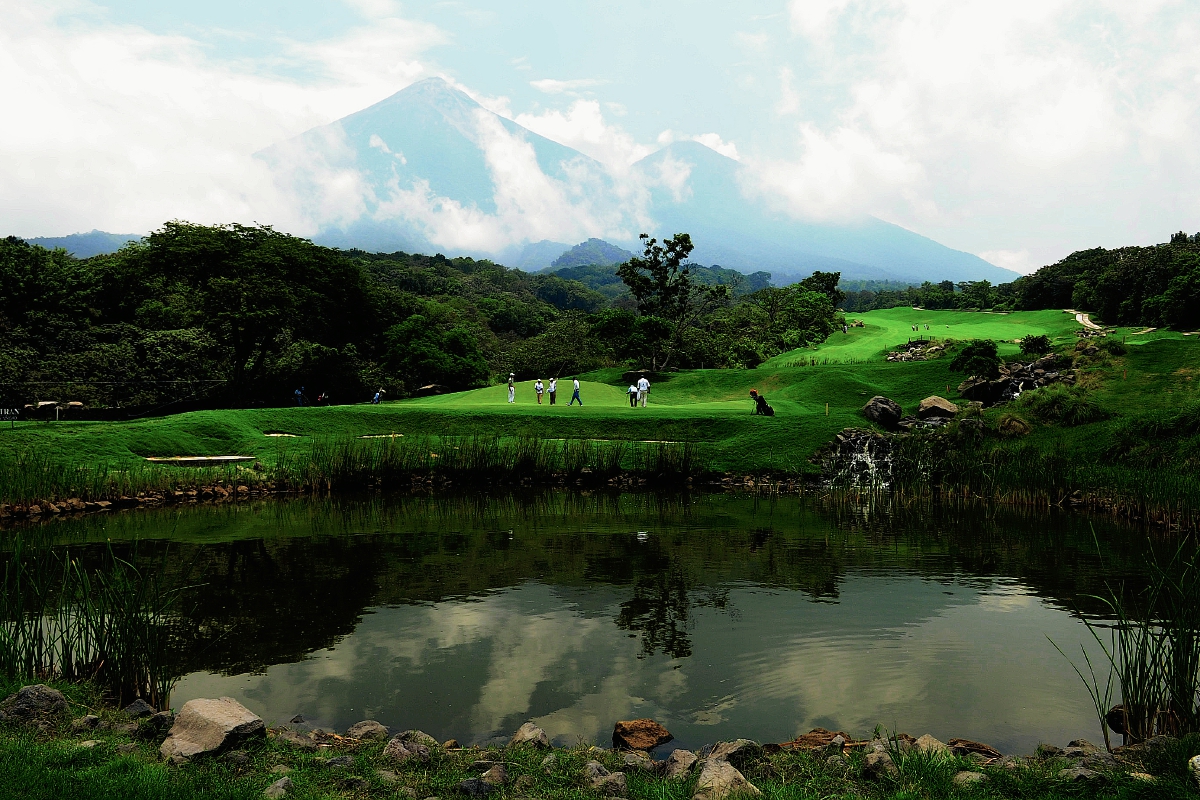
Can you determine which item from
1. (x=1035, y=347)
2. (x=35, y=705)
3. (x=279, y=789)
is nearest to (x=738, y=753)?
(x=279, y=789)

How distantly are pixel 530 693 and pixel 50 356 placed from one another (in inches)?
1577

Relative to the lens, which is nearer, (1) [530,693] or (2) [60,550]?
(1) [530,693]

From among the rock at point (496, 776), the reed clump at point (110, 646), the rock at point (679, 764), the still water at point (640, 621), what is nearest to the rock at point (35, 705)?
the reed clump at point (110, 646)

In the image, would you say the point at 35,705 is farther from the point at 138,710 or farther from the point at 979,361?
the point at 979,361

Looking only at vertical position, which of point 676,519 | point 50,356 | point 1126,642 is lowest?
point 676,519

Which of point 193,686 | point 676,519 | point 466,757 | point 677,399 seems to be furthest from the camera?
point 677,399

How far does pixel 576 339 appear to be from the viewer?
5891 cm

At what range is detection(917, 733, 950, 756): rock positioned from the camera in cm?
618

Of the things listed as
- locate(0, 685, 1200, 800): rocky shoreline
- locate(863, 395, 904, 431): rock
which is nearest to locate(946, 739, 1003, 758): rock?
locate(0, 685, 1200, 800): rocky shoreline

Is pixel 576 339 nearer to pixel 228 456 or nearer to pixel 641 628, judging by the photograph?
pixel 228 456

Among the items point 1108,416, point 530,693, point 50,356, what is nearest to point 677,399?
point 1108,416

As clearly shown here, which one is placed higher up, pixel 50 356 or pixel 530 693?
pixel 50 356

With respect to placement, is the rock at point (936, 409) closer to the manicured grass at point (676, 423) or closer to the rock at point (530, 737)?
the manicured grass at point (676, 423)

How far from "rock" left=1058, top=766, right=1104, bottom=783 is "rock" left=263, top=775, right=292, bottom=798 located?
5559 mm
